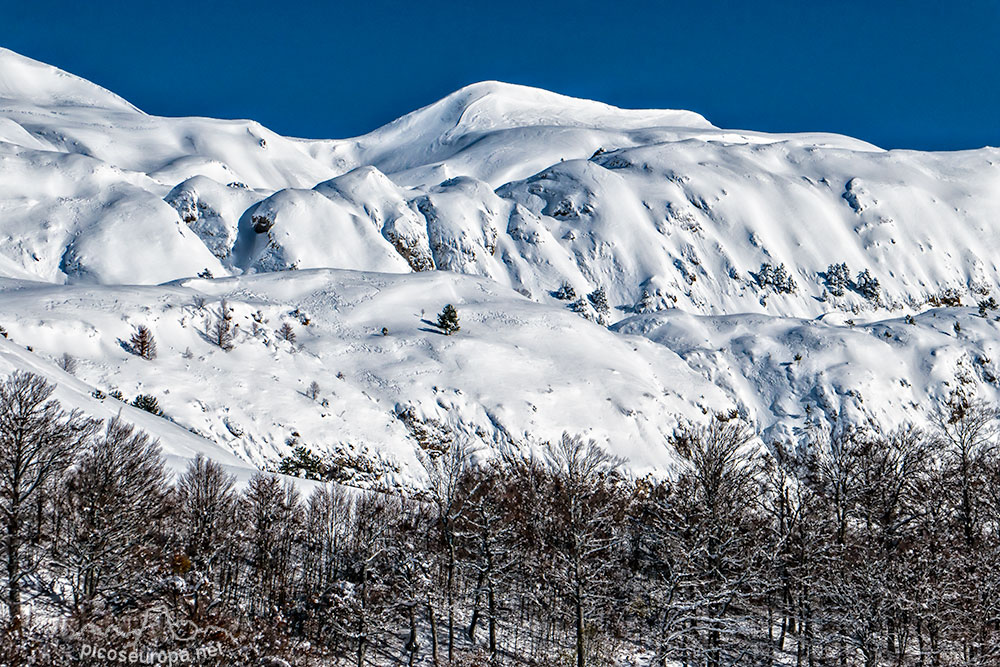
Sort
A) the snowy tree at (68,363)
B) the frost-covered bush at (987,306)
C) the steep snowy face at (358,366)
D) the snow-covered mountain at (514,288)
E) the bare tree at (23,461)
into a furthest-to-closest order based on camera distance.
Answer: the frost-covered bush at (987,306) → the snow-covered mountain at (514,288) → the steep snowy face at (358,366) → the snowy tree at (68,363) → the bare tree at (23,461)

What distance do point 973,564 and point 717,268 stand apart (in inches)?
4497

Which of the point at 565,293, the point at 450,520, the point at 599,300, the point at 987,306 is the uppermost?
the point at 987,306

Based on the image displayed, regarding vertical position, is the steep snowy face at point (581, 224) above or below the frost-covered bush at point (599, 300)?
above

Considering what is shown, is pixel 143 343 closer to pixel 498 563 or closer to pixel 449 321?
pixel 449 321

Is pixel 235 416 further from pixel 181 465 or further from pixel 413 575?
pixel 413 575

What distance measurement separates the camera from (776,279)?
149750 mm

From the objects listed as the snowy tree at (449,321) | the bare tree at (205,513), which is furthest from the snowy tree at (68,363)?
the snowy tree at (449,321)

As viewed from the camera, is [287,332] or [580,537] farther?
[287,332]

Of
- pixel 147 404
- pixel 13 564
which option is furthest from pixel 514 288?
pixel 13 564

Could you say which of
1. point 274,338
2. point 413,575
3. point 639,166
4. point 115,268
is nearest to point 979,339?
point 639,166

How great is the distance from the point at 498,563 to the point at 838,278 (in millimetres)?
125972

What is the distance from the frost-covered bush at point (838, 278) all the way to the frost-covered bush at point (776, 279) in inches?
277

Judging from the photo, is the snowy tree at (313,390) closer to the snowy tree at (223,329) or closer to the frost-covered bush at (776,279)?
the snowy tree at (223,329)

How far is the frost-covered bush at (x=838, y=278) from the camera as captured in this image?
15150cm
